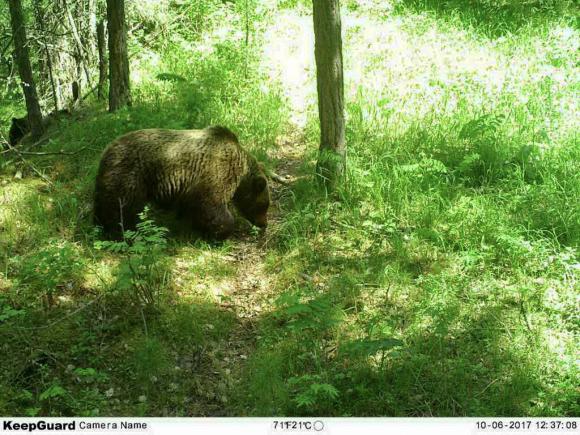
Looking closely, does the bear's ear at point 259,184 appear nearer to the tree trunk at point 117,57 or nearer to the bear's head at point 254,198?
the bear's head at point 254,198

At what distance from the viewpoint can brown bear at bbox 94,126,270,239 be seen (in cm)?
632

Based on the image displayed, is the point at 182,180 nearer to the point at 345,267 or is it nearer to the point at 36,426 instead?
the point at 345,267

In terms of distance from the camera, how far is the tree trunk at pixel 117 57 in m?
8.39

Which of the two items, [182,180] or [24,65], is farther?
[24,65]

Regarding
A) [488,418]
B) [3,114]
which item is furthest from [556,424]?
[3,114]

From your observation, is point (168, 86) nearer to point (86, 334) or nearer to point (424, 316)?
point (86, 334)

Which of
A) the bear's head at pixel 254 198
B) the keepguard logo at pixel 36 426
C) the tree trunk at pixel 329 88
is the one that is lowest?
the keepguard logo at pixel 36 426

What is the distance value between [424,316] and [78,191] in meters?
4.26

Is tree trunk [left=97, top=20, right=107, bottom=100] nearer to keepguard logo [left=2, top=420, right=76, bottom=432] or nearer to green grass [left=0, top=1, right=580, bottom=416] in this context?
green grass [left=0, top=1, right=580, bottom=416]

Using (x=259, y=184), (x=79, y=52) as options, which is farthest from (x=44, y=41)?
(x=259, y=184)

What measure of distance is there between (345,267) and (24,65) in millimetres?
5588

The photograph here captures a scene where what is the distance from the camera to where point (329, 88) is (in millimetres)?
6867

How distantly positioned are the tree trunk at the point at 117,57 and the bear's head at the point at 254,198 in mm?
2666

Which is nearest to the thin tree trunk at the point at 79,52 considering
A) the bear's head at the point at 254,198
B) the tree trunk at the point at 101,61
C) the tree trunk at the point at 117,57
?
the tree trunk at the point at 101,61
